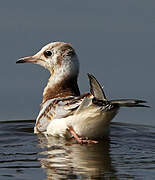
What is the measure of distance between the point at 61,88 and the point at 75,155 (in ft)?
10.6

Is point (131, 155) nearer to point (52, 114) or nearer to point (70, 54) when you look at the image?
point (52, 114)

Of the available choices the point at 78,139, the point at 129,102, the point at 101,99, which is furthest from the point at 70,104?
the point at 129,102

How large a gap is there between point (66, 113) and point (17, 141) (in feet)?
3.90

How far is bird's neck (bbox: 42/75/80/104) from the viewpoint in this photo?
1534 cm

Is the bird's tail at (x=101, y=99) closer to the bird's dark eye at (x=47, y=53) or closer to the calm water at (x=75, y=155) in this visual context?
the calm water at (x=75, y=155)

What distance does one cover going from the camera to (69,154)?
12.6 m

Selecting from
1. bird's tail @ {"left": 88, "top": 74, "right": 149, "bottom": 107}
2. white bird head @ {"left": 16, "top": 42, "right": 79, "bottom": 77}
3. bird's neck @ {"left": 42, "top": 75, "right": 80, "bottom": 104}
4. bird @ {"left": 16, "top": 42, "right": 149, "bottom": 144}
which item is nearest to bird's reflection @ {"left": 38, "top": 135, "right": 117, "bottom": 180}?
bird @ {"left": 16, "top": 42, "right": 149, "bottom": 144}

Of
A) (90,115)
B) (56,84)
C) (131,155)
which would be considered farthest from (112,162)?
(56,84)

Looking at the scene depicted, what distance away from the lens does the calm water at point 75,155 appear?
36.1ft

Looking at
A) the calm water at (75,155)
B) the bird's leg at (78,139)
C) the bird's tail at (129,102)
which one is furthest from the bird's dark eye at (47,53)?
the bird's tail at (129,102)

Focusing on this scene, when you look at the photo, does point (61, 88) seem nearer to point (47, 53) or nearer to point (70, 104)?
point (47, 53)

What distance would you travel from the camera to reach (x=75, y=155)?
12547 millimetres

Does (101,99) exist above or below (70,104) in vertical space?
above

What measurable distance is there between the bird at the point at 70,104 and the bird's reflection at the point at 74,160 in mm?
250
